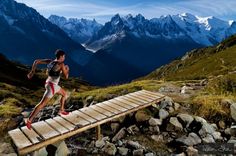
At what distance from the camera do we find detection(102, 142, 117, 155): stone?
15.7 m

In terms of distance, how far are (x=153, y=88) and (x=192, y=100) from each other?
20.9 ft

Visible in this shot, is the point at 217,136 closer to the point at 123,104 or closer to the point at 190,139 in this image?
the point at 190,139

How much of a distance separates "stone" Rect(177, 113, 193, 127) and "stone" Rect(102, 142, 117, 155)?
430 cm

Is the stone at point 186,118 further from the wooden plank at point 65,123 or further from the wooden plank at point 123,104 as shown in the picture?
the wooden plank at point 65,123

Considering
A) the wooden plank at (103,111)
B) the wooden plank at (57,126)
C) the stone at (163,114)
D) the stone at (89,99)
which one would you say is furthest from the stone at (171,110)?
the stone at (89,99)

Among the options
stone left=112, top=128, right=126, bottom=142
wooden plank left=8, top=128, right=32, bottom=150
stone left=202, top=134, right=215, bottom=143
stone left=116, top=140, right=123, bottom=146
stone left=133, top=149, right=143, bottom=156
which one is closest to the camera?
wooden plank left=8, top=128, right=32, bottom=150

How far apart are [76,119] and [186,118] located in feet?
19.6

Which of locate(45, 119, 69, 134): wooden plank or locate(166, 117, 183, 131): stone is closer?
locate(45, 119, 69, 134): wooden plank

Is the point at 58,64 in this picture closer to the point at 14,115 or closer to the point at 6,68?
the point at 14,115

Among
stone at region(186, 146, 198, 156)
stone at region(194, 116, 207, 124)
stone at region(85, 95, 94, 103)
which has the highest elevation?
stone at region(194, 116, 207, 124)

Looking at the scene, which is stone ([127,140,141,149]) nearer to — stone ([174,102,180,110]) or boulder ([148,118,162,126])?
boulder ([148,118,162,126])

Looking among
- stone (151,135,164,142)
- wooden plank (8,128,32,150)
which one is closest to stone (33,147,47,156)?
wooden plank (8,128,32,150)

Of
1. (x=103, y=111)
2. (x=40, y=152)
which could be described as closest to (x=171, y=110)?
(x=103, y=111)

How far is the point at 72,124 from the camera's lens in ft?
49.2
